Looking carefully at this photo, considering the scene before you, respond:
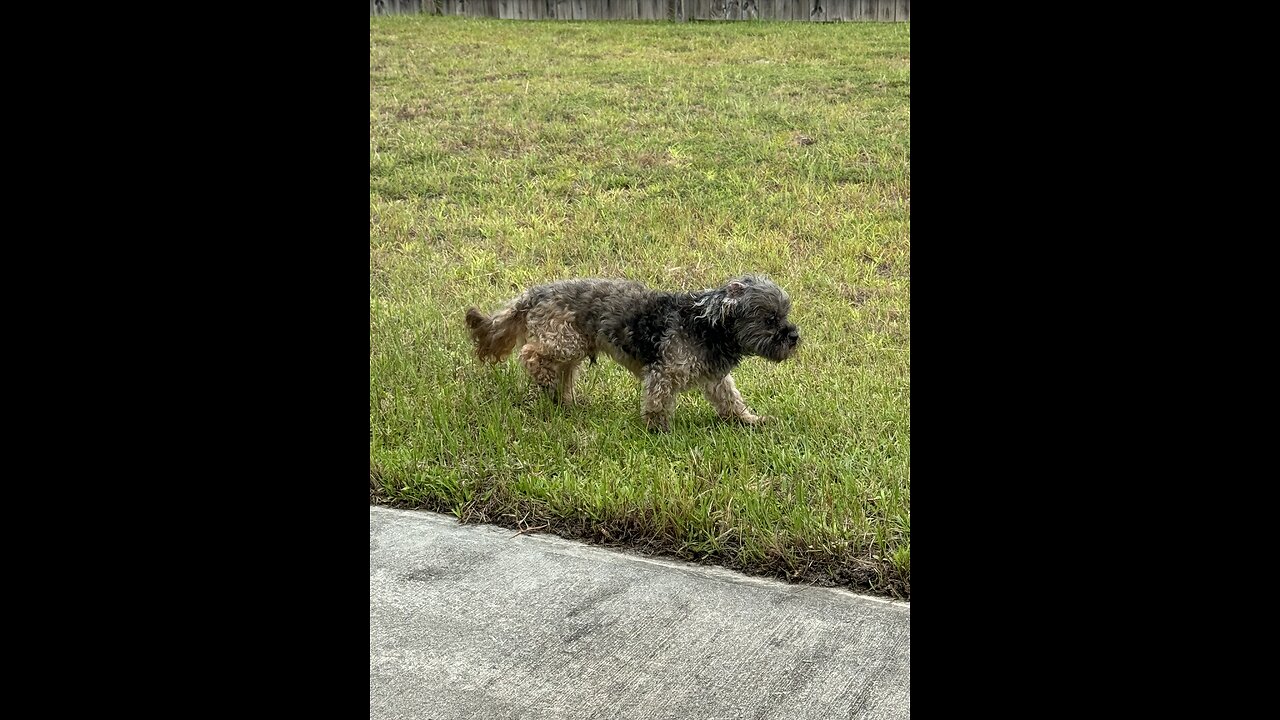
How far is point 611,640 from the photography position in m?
3.06

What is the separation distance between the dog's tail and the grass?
0.15 meters

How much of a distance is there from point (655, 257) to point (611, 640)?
4.98 m

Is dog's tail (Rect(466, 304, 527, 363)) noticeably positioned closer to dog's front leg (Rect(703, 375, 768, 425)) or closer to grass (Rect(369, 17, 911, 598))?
grass (Rect(369, 17, 911, 598))

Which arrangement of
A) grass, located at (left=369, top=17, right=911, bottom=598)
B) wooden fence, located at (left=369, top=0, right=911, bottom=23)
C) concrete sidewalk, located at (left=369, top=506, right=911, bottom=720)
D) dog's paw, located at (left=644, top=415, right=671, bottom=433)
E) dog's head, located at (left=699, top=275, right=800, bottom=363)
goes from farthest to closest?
wooden fence, located at (left=369, top=0, right=911, bottom=23) < dog's paw, located at (left=644, top=415, right=671, bottom=433) < dog's head, located at (left=699, top=275, right=800, bottom=363) < grass, located at (left=369, top=17, right=911, bottom=598) < concrete sidewalk, located at (left=369, top=506, right=911, bottom=720)

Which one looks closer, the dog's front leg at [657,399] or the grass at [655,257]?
the grass at [655,257]

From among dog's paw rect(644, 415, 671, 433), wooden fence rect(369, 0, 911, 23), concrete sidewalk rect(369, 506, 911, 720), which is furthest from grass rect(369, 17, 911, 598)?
wooden fence rect(369, 0, 911, 23)

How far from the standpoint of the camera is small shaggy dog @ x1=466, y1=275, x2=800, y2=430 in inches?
194

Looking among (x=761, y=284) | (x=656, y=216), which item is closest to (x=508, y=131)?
(x=656, y=216)

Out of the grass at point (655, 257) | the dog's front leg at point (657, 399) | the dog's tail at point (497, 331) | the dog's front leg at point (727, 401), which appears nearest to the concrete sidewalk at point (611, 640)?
the grass at point (655, 257)

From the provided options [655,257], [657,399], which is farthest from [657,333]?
[655,257]

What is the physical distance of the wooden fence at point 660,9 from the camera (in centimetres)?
1812

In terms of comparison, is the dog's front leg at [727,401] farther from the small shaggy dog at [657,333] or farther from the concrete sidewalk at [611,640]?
the concrete sidewalk at [611,640]
